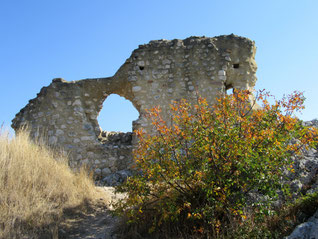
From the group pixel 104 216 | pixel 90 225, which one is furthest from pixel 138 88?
pixel 90 225

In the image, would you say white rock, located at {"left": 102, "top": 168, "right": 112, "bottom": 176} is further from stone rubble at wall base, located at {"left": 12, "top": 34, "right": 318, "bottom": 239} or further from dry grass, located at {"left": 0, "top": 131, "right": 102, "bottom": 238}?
dry grass, located at {"left": 0, "top": 131, "right": 102, "bottom": 238}

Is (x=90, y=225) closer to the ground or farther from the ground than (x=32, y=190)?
closer to the ground

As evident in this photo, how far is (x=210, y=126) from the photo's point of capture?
3.79m

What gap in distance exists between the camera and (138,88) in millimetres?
8164

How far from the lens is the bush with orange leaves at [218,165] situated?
3.47 meters

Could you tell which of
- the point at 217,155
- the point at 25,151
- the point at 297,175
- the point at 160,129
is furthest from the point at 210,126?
the point at 25,151

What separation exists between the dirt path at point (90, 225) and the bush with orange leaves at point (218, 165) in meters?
0.65

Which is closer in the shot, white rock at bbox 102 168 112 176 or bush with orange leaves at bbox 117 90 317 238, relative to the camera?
bush with orange leaves at bbox 117 90 317 238

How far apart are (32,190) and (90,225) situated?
1168 mm

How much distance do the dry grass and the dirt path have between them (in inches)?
7.3

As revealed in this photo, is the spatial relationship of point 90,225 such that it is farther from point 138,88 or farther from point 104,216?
point 138,88

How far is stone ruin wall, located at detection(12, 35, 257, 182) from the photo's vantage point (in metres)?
7.95

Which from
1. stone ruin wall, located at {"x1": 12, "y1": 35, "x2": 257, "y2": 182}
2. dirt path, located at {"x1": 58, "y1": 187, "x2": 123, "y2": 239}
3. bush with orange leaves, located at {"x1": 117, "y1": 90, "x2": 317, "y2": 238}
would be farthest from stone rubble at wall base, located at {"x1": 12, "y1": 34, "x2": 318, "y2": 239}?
bush with orange leaves, located at {"x1": 117, "y1": 90, "x2": 317, "y2": 238}

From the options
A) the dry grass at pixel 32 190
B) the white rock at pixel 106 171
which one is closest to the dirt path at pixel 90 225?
the dry grass at pixel 32 190
